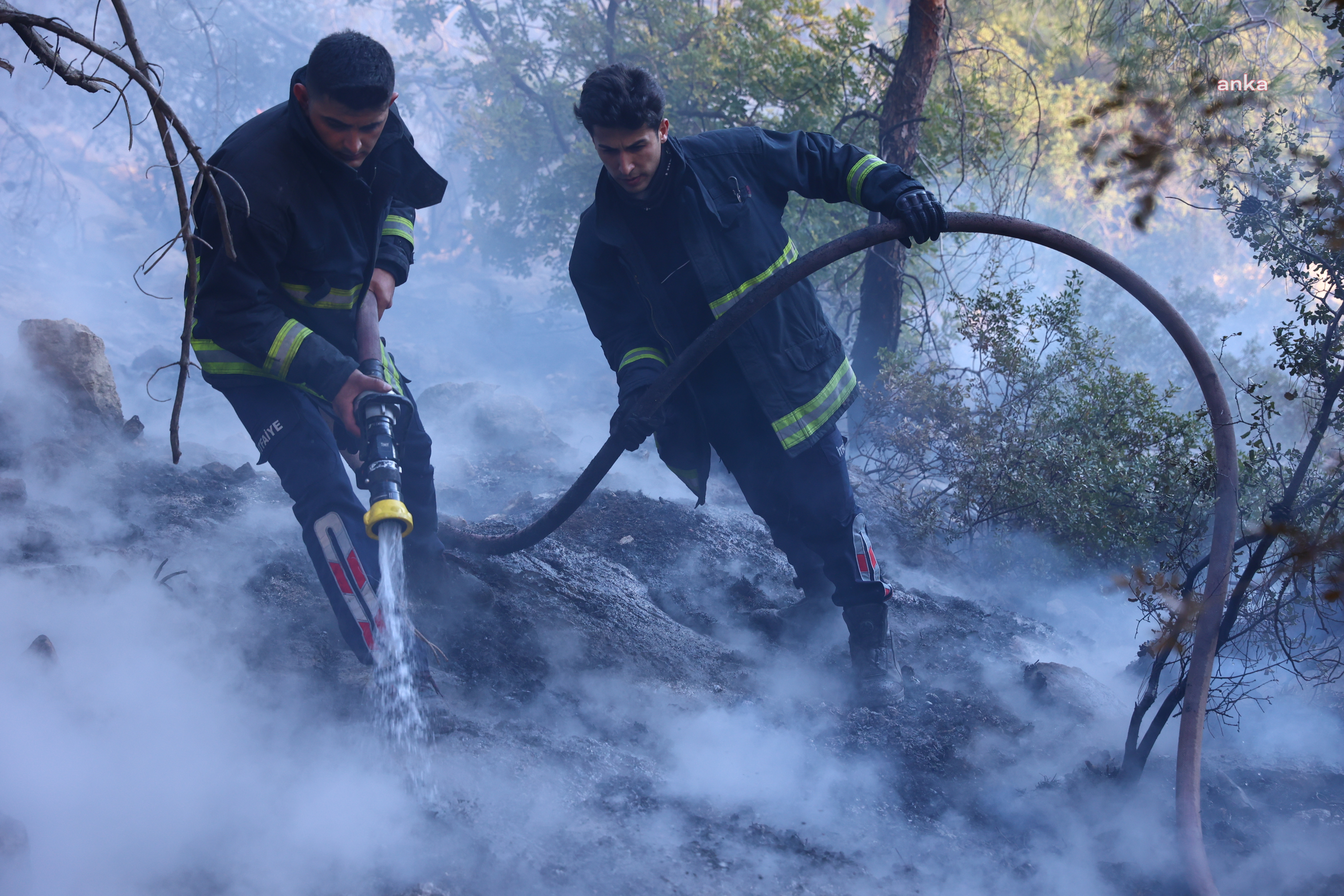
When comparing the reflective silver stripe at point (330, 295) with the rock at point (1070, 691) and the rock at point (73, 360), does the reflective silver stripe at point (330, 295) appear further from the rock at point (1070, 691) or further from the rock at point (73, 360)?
the rock at point (1070, 691)

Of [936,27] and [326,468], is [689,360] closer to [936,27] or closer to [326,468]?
[326,468]

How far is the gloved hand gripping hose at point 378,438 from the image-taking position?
2.39 meters

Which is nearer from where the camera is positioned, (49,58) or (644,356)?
(49,58)

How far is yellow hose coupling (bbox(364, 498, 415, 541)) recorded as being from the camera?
2342mm

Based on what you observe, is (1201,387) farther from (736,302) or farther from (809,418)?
(736,302)

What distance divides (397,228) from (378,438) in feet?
3.79

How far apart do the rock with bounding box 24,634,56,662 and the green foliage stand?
4040 mm

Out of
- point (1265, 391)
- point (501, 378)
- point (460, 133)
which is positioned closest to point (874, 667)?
point (1265, 391)

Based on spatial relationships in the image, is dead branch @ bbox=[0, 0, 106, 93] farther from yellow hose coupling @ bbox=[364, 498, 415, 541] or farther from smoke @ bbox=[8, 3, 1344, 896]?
smoke @ bbox=[8, 3, 1344, 896]

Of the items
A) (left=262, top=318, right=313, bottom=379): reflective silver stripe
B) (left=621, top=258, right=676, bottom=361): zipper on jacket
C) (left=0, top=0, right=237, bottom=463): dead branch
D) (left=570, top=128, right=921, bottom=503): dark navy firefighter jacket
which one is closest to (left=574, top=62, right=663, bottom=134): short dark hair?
(left=570, top=128, right=921, bottom=503): dark navy firefighter jacket

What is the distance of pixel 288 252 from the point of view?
268 cm

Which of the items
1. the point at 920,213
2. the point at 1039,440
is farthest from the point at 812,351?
the point at 1039,440

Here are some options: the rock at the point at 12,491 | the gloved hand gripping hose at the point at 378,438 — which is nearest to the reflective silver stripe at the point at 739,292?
the gloved hand gripping hose at the point at 378,438

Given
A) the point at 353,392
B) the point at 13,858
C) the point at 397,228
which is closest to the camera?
the point at 13,858
